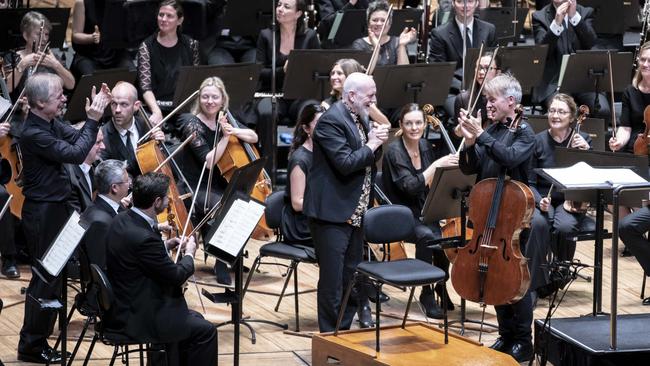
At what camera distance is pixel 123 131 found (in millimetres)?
7531

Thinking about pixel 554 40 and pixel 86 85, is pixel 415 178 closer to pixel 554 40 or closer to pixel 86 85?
pixel 86 85

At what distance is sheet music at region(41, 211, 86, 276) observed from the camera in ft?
17.8

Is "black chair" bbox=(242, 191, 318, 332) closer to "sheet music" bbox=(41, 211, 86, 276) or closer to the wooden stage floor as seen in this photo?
the wooden stage floor

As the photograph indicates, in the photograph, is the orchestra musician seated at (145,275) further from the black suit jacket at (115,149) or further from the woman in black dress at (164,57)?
the woman in black dress at (164,57)

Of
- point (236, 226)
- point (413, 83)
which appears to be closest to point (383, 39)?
point (413, 83)

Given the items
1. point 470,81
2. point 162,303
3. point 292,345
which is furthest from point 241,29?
point 162,303

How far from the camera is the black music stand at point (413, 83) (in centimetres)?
853

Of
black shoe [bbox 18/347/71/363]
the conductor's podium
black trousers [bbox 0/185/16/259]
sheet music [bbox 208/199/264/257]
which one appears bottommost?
black shoe [bbox 18/347/71/363]

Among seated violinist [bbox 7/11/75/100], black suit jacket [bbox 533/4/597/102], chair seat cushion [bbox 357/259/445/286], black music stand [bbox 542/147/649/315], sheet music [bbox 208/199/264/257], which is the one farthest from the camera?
black suit jacket [bbox 533/4/597/102]

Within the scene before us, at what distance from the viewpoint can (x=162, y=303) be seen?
218 inches

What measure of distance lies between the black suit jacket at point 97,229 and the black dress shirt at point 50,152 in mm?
452

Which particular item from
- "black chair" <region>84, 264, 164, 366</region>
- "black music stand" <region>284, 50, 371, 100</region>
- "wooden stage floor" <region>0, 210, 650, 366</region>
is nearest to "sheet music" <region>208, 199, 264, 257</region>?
"black chair" <region>84, 264, 164, 366</region>

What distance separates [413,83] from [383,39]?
2.44ft

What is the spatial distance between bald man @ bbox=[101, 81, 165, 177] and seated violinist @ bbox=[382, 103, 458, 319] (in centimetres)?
143
